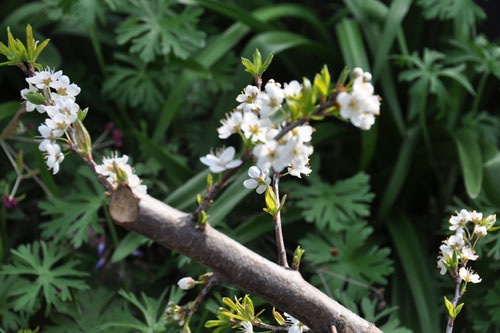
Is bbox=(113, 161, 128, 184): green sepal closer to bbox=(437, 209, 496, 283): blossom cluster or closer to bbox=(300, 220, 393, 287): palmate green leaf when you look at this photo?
bbox=(437, 209, 496, 283): blossom cluster

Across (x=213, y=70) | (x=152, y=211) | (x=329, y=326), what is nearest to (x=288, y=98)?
(x=152, y=211)

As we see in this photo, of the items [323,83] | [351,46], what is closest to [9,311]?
[323,83]

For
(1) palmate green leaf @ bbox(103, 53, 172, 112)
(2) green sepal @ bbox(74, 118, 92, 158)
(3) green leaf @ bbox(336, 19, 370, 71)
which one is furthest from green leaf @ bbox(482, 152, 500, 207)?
(2) green sepal @ bbox(74, 118, 92, 158)

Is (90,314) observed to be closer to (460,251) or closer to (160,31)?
(160,31)

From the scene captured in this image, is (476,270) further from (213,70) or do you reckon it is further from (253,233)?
(213,70)

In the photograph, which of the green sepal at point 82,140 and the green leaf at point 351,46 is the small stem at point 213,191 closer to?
the green sepal at point 82,140
